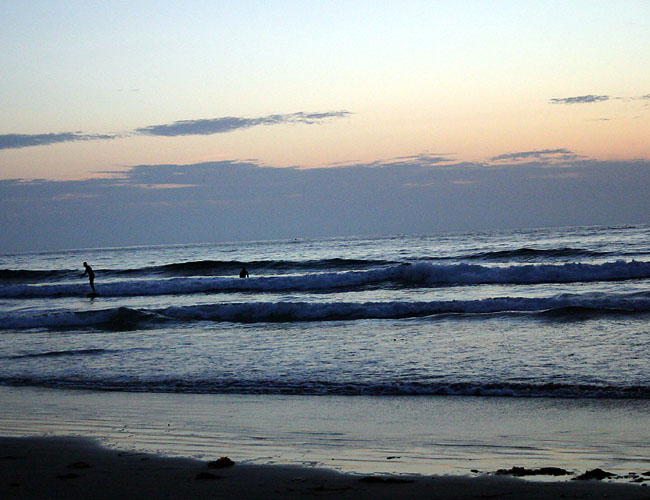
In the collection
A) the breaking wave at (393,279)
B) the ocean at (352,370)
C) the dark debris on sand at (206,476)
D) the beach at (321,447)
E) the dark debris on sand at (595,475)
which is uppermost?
the dark debris on sand at (206,476)

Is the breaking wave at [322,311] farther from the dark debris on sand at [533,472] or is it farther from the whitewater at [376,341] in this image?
the dark debris on sand at [533,472]

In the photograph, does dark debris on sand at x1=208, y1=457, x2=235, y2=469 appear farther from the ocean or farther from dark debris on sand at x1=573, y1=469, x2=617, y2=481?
dark debris on sand at x1=573, y1=469, x2=617, y2=481

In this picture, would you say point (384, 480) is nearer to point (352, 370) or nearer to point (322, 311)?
point (352, 370)

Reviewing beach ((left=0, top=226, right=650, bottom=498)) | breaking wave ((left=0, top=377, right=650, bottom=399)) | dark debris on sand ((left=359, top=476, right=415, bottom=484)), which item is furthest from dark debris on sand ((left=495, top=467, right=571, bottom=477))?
breaking wave ((left=0, top=377, right=650, bottom=399))

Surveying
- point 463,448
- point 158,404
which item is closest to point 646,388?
point 463,448

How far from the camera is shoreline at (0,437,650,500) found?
14.3 ft

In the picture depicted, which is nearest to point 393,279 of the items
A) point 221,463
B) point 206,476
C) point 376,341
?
point 376,341

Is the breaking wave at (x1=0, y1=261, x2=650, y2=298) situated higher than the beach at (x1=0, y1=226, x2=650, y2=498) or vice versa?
the beach at (x1=0, y1=226, x2=650, y2=498)

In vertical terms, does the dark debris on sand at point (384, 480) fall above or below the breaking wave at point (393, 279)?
above

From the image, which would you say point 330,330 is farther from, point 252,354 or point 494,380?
point 494,380

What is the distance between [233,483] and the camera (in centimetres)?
476

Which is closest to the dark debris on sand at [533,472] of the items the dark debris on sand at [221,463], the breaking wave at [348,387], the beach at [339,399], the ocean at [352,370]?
the beach at [339,399]

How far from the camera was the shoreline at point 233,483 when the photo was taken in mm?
4359

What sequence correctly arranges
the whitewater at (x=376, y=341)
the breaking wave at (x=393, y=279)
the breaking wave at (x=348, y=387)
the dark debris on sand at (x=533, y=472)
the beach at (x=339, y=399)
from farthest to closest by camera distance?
the breaking wave at (x=393, y=279)
the whitewater at (x=376, y=341)
the breaking wave at (x=348, y=387)
the beach at (x=339, y=399)
the dark debris on sand at (x=533, y=472)
